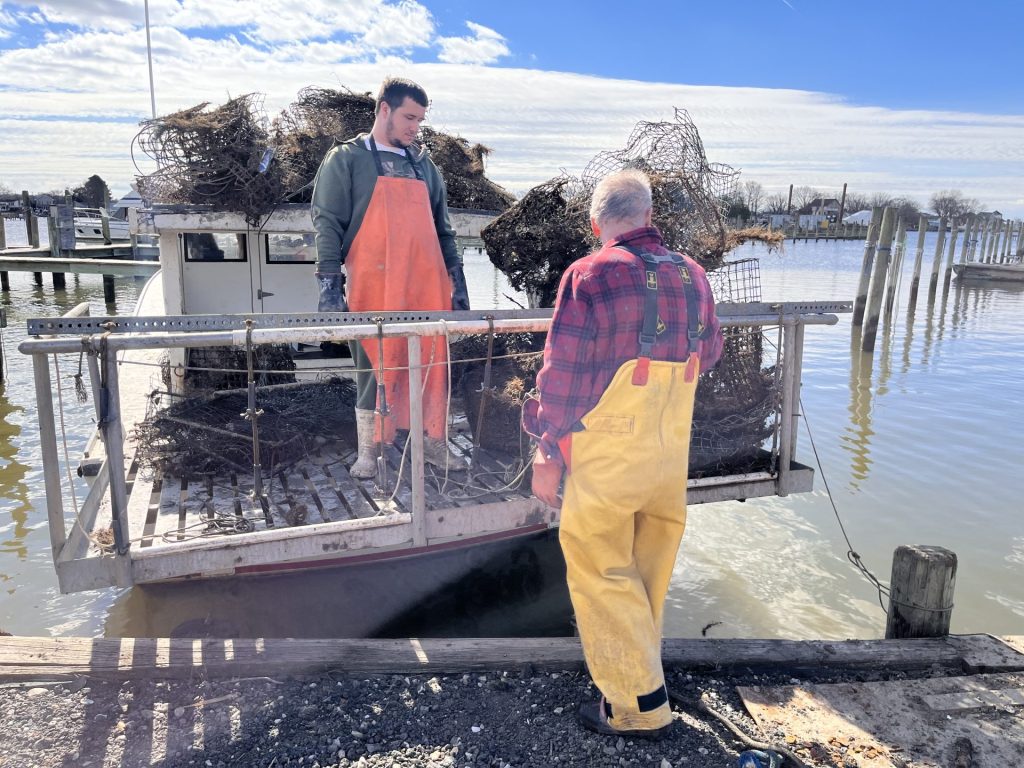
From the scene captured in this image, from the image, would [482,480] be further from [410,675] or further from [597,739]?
[597,739]

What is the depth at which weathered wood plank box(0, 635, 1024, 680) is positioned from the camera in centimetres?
304

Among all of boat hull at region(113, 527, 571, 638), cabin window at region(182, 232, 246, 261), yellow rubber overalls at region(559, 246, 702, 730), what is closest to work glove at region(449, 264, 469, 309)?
boat hull at region(113, 527, 571, 638)

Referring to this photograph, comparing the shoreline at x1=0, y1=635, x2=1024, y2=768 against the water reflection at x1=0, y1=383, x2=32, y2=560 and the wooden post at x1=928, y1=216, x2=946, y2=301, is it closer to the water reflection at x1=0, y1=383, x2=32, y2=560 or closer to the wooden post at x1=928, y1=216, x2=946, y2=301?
the water reflection at x1=0, y1=383, x2=32, y2=560

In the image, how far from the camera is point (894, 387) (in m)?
13.6

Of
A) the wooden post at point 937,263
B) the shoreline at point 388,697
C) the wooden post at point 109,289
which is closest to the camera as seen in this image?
the shoreline at point 388,697

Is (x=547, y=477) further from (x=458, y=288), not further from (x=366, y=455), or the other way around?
(x=458, y=288)

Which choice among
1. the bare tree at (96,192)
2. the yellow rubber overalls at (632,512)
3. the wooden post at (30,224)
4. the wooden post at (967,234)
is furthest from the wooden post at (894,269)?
the bare tree at (96,192)

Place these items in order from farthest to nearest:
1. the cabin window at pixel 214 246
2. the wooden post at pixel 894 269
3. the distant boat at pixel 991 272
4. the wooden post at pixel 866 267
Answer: the distant boat at pixel 991 272
the wooden post at pixel 894 269
the wooden post at pixel 866 267
the cabin window at pixel 214 246

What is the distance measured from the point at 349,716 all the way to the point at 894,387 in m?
13.2

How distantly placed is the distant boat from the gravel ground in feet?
110

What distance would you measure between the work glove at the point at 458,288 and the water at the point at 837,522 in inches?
72.5

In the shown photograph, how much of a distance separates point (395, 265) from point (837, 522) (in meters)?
5.83

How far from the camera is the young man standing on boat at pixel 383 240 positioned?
13.2 ft

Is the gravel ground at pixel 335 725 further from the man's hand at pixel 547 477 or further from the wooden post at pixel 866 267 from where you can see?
the wooden post at pixel 866 267
